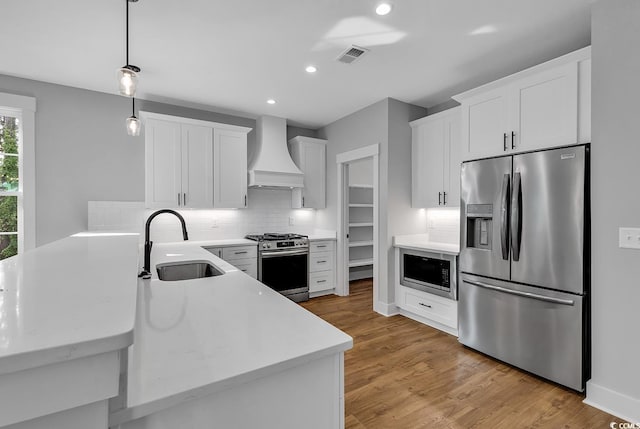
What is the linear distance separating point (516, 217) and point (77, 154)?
15.2 feet

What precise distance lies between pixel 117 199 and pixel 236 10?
280 centimetres

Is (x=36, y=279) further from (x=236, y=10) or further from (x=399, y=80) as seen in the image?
(x=399, y=80)

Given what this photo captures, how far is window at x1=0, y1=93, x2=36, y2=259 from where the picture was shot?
3266 millimetres

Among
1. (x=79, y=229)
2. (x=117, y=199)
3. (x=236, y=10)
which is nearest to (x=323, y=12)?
(x=236, y=10)

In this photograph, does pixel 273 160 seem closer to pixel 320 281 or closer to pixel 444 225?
pixel 320 281

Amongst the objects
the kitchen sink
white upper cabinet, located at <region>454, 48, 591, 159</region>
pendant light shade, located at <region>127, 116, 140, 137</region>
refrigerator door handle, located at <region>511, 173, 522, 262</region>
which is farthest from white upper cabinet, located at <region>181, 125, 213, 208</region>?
refrigerator door handle, located at <region>511, 173, 522, 262</region>

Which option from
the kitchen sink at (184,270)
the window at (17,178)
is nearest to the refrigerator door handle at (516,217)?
the kitchen sink at (184,270)

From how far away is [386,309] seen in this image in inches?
151

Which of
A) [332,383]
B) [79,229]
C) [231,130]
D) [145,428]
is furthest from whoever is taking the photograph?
[231,130]

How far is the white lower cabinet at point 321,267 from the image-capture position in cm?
457

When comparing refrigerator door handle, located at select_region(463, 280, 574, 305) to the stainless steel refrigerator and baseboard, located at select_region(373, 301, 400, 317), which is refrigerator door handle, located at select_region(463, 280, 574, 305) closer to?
the stainless steel refrigerator

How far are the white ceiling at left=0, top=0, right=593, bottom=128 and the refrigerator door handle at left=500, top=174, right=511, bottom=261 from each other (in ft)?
3.97

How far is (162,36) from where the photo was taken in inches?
97.3

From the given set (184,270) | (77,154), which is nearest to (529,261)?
(184,270)
